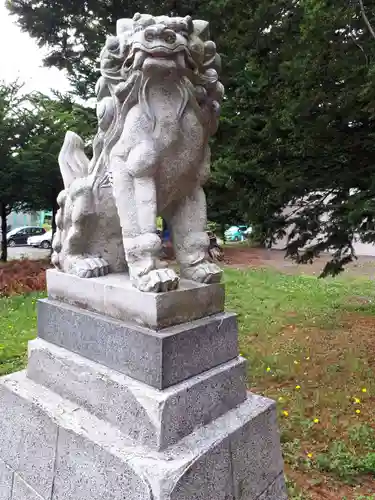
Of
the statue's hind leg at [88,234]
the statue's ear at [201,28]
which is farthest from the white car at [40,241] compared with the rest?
the statue's ear at [201,28]

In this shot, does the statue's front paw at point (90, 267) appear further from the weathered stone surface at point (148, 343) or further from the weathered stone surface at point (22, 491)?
the weathered stone surface at point (22, 491)

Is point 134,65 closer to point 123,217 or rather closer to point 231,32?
point 123,217

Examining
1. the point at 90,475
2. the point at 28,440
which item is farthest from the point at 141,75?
the point at 28,440

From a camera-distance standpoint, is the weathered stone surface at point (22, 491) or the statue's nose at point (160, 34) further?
the weathered stone surface at point (22, 491)

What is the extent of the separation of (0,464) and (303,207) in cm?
370

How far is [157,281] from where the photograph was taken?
5.57 ft

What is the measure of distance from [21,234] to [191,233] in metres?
21.9

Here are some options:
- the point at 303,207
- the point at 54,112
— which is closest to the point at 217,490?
the point at 303,207

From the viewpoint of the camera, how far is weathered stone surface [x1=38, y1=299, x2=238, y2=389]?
1669 millimetres

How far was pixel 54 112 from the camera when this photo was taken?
1025 cm

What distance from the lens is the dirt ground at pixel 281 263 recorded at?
11.3 m

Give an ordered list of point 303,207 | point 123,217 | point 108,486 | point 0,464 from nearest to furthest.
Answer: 1. point 108,486
2. point 123,217
3. point 0,464
4. point 303,207

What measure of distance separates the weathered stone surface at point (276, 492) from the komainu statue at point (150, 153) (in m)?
1.01

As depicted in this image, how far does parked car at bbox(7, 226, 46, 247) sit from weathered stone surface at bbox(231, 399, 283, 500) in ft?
71.1
